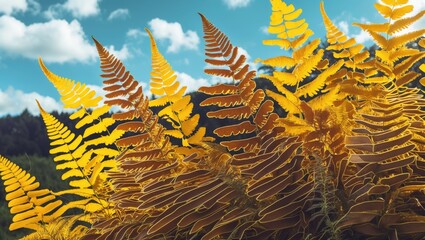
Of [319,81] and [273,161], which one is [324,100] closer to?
[319,81]

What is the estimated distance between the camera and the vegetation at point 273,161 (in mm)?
981

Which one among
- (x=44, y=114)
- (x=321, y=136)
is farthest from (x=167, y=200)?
(x=44, y=114)

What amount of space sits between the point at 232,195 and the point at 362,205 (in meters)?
0.25

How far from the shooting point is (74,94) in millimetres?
A: 1494

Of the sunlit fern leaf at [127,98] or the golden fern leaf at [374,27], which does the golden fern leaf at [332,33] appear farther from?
the sunlit fern leaf at [127,98]

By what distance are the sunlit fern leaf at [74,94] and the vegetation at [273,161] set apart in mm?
31

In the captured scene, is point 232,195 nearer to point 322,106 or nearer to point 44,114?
point 322,106

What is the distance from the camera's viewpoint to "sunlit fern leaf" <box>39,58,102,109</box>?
147cm

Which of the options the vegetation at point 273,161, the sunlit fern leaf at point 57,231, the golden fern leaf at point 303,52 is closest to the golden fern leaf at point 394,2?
the vegetation at point 273,161

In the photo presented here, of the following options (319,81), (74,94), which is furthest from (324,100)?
(74,94)

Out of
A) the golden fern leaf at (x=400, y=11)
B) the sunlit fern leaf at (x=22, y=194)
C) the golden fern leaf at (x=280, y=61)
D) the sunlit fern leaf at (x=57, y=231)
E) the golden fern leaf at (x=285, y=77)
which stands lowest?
the sunlit fern leaf at (x=57, y=231)

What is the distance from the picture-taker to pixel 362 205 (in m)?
0.92

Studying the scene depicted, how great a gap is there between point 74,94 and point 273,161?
735mm

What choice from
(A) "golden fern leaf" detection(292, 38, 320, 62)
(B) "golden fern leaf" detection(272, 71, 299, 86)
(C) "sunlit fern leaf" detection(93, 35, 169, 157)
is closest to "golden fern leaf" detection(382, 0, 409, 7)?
(A) "golden fern leaf" detection(292, 38, 320, 62)
